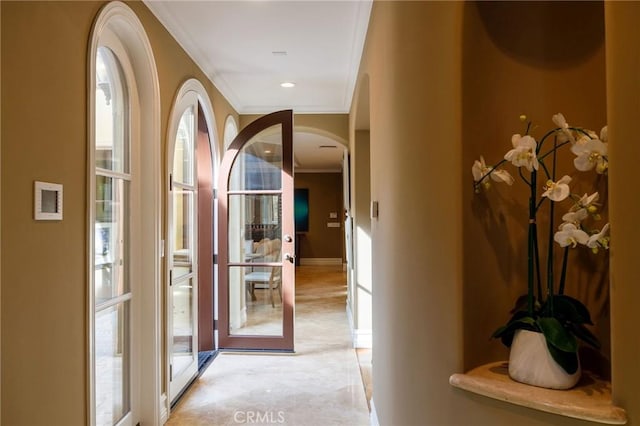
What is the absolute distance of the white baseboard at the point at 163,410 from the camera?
2670 mm

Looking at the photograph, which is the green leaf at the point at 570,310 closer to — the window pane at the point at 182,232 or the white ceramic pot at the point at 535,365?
the white ceramic pot at the point at 535,365

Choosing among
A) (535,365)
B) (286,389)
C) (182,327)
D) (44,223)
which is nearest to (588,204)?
(535,365)

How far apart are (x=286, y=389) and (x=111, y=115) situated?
2261mm

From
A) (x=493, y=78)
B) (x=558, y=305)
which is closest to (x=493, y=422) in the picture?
(x=558, y=305)

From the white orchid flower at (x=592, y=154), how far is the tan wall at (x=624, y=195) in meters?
0.15

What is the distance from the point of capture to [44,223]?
155 centimetres

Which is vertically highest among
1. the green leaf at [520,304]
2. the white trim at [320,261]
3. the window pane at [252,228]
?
the window pane at [252,228]

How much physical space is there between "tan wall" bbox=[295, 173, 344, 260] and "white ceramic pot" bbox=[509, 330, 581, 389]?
10629mm

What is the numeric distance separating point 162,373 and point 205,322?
1391 millimetres

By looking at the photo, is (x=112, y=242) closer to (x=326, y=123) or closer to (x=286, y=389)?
(x=286, y=389)

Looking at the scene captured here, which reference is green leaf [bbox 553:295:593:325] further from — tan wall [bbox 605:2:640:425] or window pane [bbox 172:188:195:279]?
A: window pane [bbox 172:188:195:279]

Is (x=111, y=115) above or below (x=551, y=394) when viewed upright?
above

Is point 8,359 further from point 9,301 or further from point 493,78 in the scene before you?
point 493,78

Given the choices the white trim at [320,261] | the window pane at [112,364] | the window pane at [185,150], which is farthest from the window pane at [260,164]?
the white trim at [320,261]
